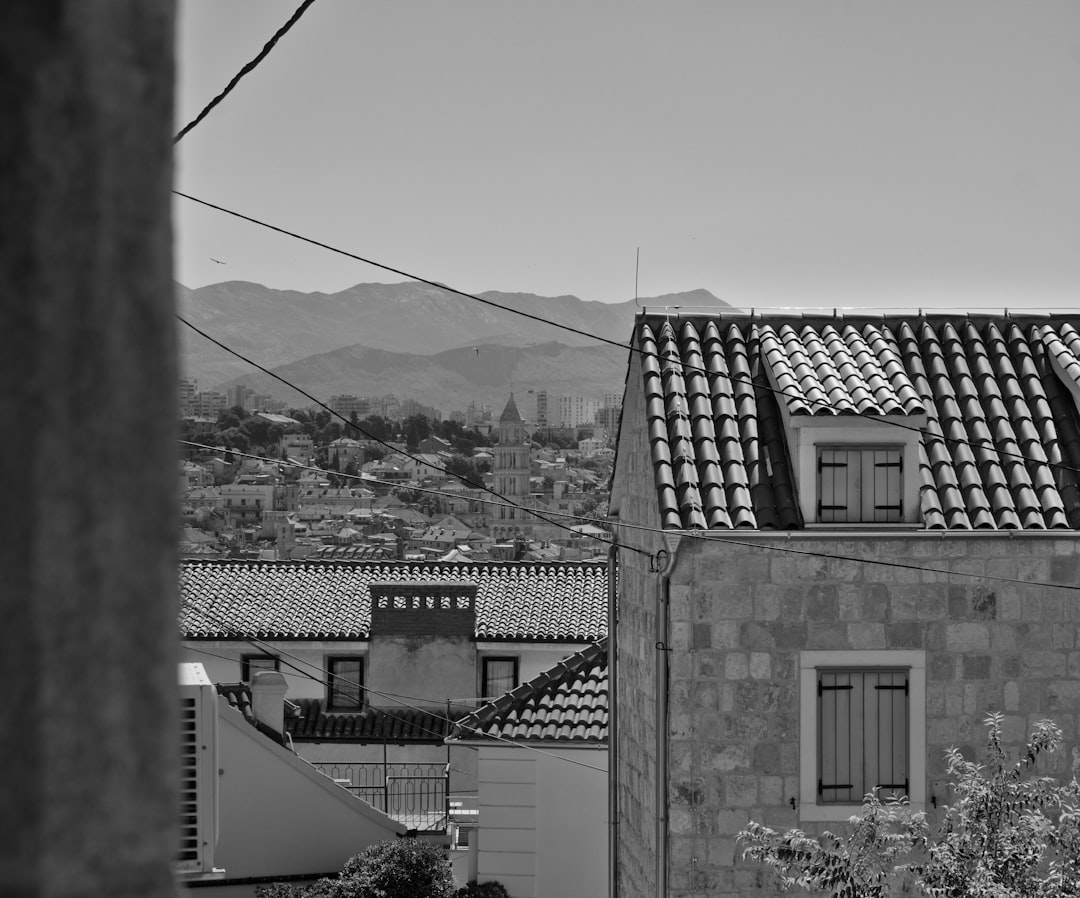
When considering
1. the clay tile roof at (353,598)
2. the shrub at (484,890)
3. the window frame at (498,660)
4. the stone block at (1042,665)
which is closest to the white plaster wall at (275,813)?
the shrub at (484,890)

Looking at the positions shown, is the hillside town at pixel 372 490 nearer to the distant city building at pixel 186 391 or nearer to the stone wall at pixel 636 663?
the distant city building at pixel 186 391

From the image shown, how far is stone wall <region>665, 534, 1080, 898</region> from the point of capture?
10.4m

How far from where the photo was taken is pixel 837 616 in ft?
34.5

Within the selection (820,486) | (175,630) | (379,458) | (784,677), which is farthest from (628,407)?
(379,458)

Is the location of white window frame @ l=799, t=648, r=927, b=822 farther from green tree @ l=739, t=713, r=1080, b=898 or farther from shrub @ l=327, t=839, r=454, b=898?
shrub @ l=327, t=839, r=454, b=898

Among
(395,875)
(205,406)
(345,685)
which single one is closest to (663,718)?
(395,875)

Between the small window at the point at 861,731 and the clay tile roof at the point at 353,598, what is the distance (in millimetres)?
18629

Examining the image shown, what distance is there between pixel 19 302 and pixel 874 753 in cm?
1040

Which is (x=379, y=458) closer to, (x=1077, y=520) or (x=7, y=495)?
(x=1077, y=520)

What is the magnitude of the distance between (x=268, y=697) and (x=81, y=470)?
A: 18.0 meters

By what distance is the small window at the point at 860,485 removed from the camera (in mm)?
10852

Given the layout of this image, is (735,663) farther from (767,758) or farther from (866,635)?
(866,635)

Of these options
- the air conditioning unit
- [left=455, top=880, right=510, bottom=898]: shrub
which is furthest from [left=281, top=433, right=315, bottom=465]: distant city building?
the air conditioning unit

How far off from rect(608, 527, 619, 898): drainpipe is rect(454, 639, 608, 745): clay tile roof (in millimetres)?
3716
